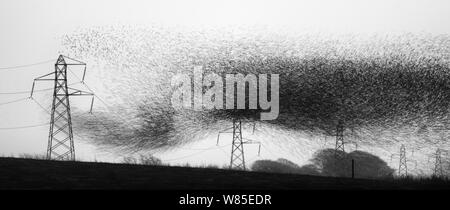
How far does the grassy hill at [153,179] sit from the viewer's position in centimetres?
2033

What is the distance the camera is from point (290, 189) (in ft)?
66.1

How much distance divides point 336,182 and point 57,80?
30.4m

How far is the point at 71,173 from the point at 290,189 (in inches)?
375

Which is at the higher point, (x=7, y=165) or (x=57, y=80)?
(x=57, y=80)

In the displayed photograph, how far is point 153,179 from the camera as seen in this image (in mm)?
21906

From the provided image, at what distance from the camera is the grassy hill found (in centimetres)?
2033

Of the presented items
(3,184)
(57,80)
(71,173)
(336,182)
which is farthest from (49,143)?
(336,182)

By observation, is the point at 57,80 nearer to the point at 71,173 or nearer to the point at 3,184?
the point at 71,173
